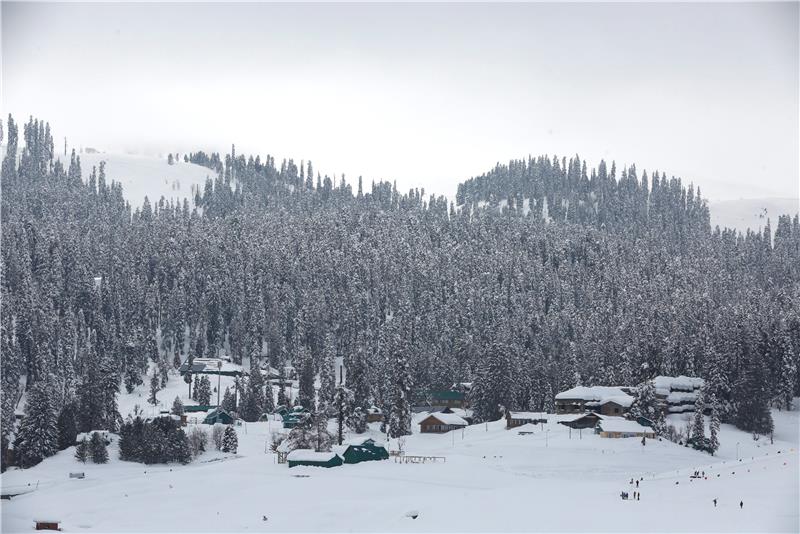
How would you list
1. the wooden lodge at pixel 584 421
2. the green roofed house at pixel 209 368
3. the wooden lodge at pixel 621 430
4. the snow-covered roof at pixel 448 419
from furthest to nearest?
the green roofed house at pixel 209 368, the snow-covered roof at pixel 448 419, the wooden lodge at pixel 584 421, the wooden lodge at pixel 621 430

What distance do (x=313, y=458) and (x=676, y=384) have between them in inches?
2476

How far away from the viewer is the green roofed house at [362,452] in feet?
382

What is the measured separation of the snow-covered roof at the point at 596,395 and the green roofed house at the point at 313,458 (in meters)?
43.4

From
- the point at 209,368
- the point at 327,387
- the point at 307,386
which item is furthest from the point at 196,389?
the point at 327,387

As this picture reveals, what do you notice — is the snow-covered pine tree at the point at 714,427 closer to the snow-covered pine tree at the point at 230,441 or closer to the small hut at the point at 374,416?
the small hut at the point at 374,416

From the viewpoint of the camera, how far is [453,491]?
9412 cm

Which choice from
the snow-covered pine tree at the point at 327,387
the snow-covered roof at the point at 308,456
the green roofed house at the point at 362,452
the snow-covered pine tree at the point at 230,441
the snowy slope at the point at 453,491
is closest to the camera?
the snowy slope at the point at 453,491

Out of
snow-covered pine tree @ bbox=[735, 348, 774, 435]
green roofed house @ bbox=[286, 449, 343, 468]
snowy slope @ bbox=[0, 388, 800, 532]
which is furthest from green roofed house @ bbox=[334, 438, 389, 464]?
snow-covered pine tree @ bbox=[735, 348, 774, 435]

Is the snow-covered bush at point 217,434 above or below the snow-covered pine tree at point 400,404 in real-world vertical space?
below

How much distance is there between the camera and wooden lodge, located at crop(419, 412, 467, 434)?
466 feet

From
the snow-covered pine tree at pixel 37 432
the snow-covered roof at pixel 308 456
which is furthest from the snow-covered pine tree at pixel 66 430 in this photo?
the snow-covered roof at pixel 308 456

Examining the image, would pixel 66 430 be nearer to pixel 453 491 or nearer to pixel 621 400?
pixel 453 491

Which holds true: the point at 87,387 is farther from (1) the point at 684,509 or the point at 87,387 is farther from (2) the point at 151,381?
(1) the point at 684,509

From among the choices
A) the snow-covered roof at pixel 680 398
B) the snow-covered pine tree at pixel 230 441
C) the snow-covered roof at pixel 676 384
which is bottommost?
the snow-covered pine tree at pixel 230 441
